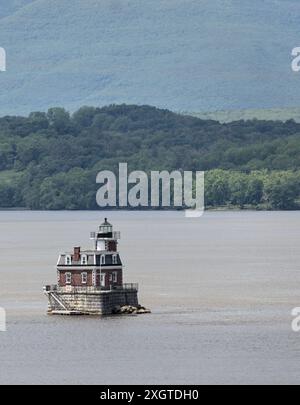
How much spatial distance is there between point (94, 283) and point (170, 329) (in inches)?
174

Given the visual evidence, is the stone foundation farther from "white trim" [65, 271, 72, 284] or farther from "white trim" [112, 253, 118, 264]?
"white trim" [112, 253, 118, 264]

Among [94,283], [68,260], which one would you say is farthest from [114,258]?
[68,260]

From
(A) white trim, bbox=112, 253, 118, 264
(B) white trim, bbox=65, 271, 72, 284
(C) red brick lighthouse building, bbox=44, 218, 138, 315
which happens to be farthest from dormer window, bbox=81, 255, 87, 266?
(A) white trim, bbox=112, 253, 118, 264

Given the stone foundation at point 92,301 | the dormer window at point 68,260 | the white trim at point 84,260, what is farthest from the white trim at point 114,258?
the dormer window at point 68,260

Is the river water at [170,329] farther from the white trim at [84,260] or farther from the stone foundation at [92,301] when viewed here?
the white trim at [84,260]

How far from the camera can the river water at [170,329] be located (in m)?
60.4

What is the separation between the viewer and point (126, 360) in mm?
63625

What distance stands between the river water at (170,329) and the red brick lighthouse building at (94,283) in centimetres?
108

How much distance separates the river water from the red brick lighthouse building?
1.08 m

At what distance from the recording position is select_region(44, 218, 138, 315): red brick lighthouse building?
74312 mm

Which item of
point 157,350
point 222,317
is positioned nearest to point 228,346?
point 157,350

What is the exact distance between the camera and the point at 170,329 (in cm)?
7200
